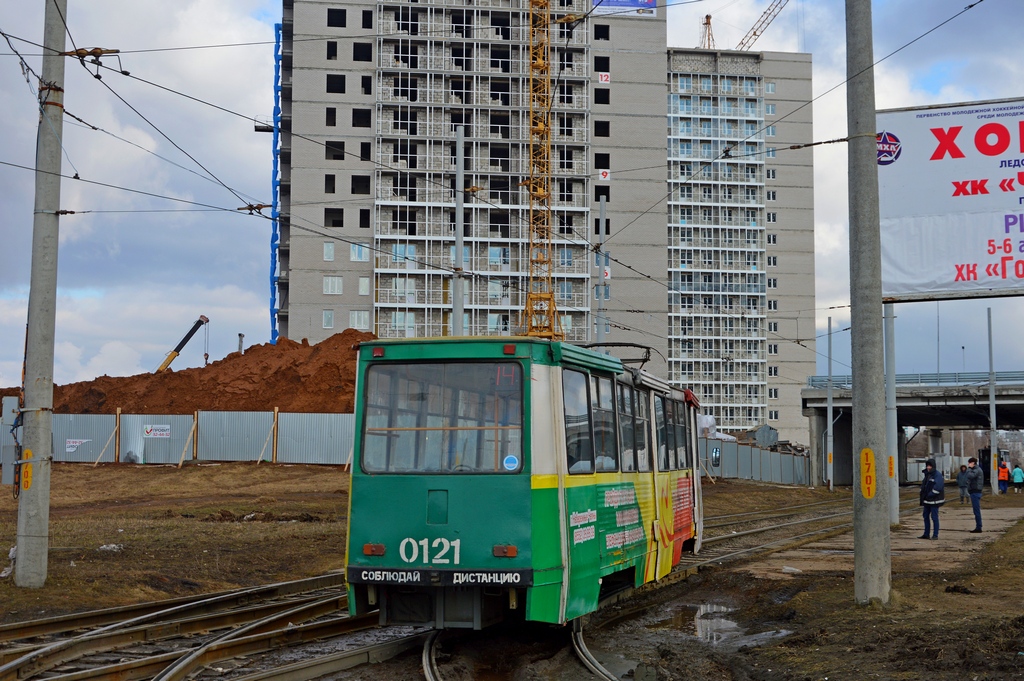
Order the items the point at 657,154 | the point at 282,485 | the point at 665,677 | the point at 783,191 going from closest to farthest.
→ the point at 665,677 → the point at 282,485 → the point at 657,154 → the point at 783,191

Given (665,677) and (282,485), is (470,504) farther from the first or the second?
(282,485)

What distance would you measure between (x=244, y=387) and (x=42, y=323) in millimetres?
40416

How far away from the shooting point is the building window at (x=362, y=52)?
266 ft

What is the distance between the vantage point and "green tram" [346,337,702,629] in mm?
10102

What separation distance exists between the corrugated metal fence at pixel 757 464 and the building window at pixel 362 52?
41.2 metres

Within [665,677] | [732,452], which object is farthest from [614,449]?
[732,452]

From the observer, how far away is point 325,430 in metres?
47.2

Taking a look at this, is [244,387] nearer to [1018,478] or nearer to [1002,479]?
[1002,479]

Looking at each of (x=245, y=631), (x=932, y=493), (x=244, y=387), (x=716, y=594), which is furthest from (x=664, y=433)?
(x=244, y=387)

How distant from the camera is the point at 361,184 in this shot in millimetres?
81500

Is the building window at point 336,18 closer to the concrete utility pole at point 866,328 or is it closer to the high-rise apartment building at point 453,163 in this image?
the high-rise apartment building at point 453,163

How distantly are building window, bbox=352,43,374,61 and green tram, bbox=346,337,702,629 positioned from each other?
7432 centimetres

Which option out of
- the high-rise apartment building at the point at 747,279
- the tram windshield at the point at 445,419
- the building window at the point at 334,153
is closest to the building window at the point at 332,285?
the building window at the point at 334,153

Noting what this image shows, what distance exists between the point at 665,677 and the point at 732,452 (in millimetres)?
51429
